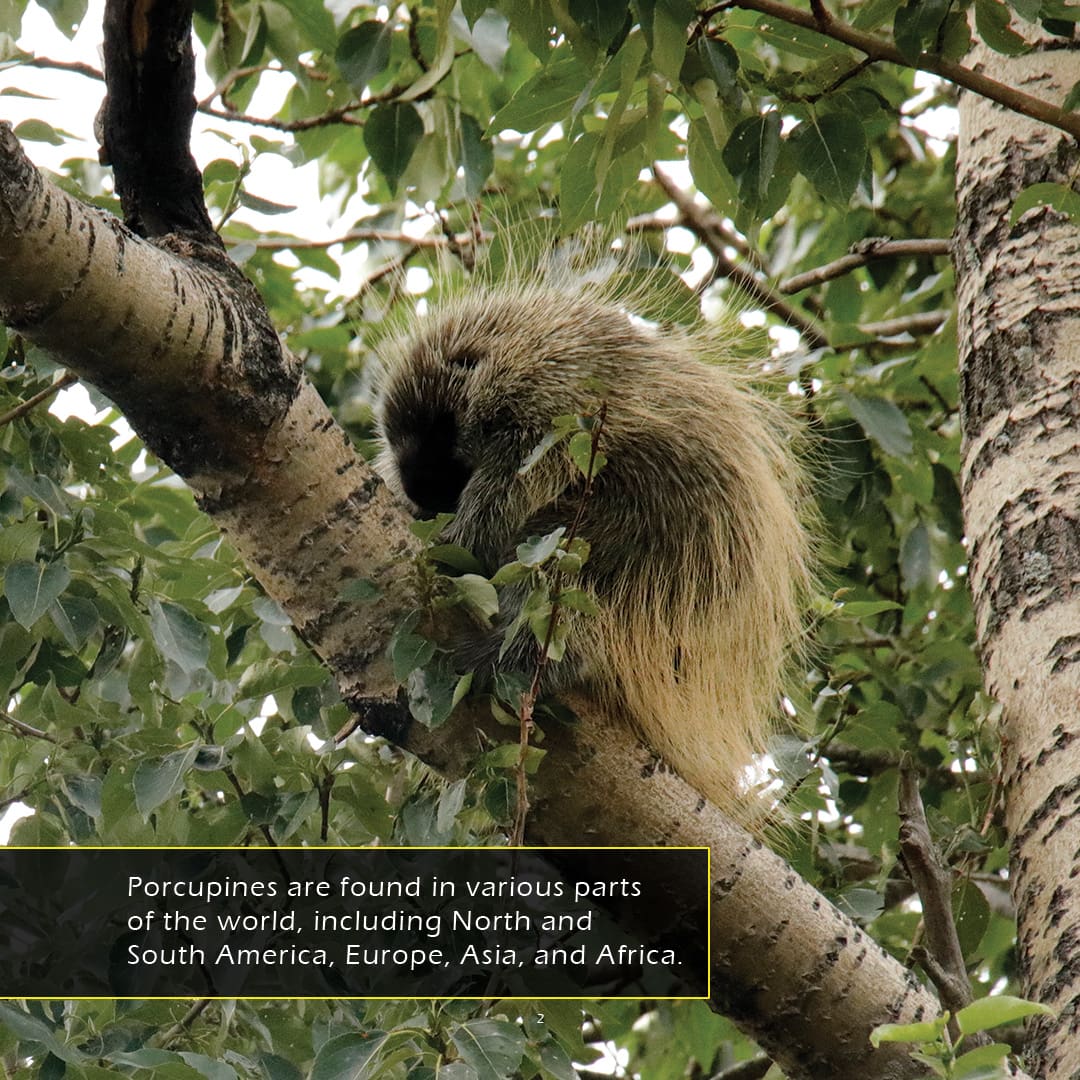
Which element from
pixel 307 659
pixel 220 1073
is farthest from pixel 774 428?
pixel 220 1073

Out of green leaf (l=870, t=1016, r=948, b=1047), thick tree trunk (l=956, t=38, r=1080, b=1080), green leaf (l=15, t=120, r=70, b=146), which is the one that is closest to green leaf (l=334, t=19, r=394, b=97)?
green leaf (l=15, t=120, r=70, b=146)

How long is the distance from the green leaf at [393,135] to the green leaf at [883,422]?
596 millimetres

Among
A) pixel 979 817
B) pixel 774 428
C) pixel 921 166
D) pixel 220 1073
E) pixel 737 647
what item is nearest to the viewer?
pixel 220 1073

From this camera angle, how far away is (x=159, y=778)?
1222 millimetres

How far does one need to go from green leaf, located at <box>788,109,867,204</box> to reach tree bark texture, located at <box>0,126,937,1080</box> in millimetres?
468

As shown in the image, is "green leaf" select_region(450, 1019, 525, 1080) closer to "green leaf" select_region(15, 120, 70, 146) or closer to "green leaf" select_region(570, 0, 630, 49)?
"green leaf" select_region(570, 0, 630, 49)

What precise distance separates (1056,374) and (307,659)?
0.86m

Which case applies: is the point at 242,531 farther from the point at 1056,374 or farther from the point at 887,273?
the point at 887,273

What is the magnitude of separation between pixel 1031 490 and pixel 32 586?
978mm

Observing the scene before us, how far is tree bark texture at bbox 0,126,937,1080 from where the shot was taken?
3.40 ft

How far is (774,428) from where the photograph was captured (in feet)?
5.40

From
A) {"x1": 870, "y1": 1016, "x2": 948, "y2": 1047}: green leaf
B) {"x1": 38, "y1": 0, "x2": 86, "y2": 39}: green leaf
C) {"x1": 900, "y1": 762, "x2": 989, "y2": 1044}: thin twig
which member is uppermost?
{"x1": 38, "y1": 0, "x2": 86, "y2": 39}: green leaf

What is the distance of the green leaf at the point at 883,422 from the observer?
1.60m

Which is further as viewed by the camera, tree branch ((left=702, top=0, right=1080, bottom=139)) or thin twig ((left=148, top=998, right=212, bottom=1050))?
thin twig ((left=148, top=998, right=212, bottom=1050))
